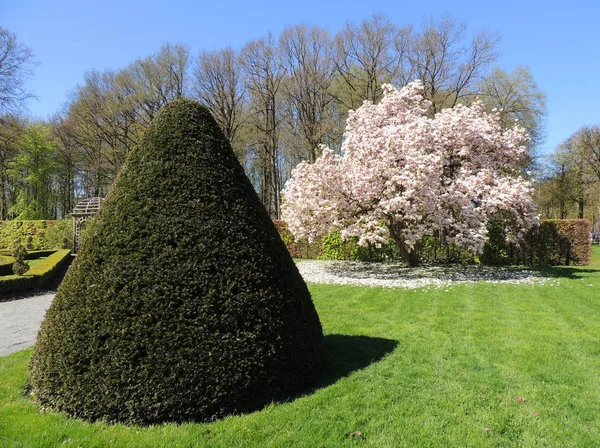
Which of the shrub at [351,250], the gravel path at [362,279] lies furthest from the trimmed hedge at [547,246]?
the shrub at [351,250]

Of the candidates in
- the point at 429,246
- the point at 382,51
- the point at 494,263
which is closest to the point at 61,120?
the point at 382,51

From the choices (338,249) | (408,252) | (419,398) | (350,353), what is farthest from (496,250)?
(419,398)

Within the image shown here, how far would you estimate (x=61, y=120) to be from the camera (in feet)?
123

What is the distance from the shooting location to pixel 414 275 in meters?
13.0

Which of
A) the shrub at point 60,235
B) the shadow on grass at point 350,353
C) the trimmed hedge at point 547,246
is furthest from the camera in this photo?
the shrub at point 60,235

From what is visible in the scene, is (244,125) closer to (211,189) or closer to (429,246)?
(429,246)

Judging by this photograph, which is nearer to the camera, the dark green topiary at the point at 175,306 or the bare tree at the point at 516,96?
Answer: the dark green topiary at the point at 175,306

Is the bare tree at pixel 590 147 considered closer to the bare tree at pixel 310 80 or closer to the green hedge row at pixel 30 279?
the bare tree at pixel 310 80

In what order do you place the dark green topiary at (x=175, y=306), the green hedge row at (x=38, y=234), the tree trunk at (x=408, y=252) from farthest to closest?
the green hedge row at (x=38, y=234) → the tree trunk at (x=408, y=252) → the dark green topiary at (x=175, y=306)

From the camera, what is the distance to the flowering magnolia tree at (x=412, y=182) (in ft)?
41.2

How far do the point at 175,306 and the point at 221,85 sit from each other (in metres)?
28.7

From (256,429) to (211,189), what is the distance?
2.18 metres

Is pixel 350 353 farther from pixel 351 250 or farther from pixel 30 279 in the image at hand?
pixel 351 250

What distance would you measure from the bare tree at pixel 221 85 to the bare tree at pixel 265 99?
95cm
